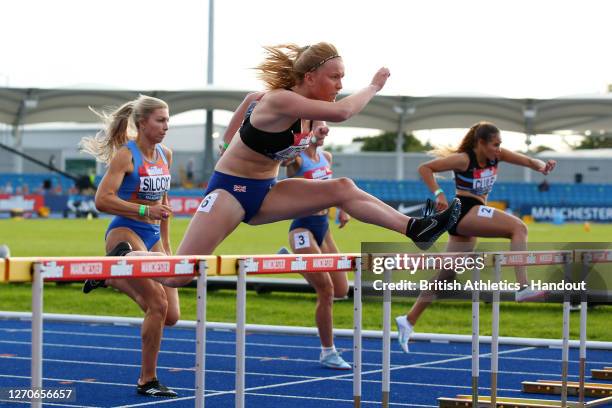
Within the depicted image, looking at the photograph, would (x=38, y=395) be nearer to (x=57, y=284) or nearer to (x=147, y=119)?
(x=147, y=119)

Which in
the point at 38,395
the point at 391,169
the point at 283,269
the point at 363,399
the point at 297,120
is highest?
the point at 391,169

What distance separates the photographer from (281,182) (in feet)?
21.4

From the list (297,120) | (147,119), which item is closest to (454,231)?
(147,119)

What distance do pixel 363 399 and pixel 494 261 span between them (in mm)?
2090

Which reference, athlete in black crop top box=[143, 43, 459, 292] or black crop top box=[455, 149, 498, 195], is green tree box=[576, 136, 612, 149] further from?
athlete in black crop top box=[143, 43, 459, 292]

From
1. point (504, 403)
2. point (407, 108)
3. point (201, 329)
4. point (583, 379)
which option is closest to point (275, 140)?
point (201, 329)

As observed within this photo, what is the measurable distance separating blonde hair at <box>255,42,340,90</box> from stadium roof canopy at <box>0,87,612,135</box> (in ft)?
157

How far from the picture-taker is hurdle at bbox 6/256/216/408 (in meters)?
4.05

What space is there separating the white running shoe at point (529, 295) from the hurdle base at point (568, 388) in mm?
601

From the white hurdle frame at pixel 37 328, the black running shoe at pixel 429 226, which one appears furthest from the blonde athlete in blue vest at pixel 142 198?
the white hurdle frame at pixel 37 328

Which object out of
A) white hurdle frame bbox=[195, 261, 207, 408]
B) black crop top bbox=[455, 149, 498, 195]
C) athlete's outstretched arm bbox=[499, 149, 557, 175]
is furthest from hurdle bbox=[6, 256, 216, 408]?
athlete's outstretched arm bbox=[499, 149, 557, 175]

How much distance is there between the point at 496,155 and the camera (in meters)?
9.88

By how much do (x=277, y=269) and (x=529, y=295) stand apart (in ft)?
12.7

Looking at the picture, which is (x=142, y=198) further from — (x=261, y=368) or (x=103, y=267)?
(x=103, y=267)
